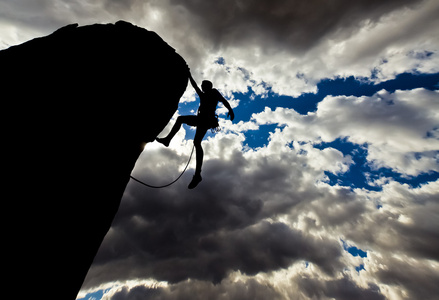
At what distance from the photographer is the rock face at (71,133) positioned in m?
3.07

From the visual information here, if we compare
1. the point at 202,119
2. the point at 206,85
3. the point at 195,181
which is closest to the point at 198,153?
the point at 195,181

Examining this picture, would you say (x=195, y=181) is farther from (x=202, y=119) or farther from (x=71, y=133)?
(x=71, y=133)

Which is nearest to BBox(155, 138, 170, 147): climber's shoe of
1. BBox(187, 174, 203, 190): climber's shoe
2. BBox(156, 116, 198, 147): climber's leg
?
BBox(156, 116, 198, 147): climber's leg

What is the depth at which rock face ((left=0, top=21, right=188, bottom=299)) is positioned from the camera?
3.07 meters

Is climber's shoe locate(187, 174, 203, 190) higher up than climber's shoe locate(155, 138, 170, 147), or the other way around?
climber's shoe locate(155, 138, 170, 147)

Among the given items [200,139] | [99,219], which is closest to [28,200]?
[99,219]

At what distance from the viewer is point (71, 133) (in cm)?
382

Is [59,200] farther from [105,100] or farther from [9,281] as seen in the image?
[105,100]

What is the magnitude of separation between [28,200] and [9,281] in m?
1.00

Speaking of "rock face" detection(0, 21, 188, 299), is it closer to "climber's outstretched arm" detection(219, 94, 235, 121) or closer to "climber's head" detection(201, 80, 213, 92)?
"climber's head" detection(201, 80, 213, 92)

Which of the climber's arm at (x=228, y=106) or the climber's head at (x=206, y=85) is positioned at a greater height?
the climber's head at (x=206, y=85)

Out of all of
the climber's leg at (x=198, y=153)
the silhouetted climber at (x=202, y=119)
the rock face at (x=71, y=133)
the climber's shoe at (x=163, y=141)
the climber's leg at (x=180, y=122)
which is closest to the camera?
the rock face at (x=71, y=133)

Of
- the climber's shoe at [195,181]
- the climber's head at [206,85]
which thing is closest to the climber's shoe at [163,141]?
the climber's shoe at [195,181]

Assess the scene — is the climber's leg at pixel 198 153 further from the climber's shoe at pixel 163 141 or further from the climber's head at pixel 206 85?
the climber's head at pixel 206 85
